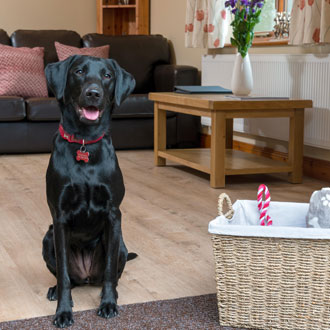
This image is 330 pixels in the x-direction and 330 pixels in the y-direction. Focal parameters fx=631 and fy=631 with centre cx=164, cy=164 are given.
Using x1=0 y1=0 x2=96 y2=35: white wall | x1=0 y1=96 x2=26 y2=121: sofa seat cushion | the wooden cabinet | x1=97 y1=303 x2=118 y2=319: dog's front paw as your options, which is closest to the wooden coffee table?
x1=0 y1=96 x2=26 y2=121: sofa seat cushion

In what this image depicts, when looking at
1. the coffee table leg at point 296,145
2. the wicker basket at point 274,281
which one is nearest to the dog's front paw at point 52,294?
the wicker basket at point 274,281

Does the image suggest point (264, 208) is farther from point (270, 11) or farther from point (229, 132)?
point (270, 11)

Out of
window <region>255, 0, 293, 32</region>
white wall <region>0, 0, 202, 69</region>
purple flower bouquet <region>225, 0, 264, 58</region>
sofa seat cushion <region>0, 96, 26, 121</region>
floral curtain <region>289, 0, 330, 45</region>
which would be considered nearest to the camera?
floral curtain <region>289, 0, 330, 45</region>

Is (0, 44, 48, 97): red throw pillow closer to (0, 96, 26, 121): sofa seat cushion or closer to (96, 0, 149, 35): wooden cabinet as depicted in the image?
(0, 96, 26, 121): sofa seat cushion

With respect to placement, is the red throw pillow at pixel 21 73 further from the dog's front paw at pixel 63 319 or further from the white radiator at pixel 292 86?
the dog's front paw at pixel 63 319

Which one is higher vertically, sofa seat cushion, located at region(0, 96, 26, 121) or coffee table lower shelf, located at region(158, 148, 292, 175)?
A: sofa seat cushion, located at region(0, 96, 26, 121)

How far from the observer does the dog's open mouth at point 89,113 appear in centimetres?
164

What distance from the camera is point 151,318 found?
1689mm

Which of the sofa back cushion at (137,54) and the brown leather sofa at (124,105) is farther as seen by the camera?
the sofa back cushion at (137,54)

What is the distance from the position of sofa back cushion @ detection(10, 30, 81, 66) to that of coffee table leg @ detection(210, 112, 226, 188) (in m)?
2.14

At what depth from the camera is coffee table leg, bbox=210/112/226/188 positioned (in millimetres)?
3427

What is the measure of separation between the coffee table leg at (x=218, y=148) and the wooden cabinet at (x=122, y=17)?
2.88 m

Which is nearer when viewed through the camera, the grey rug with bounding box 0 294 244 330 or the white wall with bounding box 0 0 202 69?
the grey rug with bounding box 0 294 244 330

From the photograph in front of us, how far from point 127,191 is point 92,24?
3.30 meters
